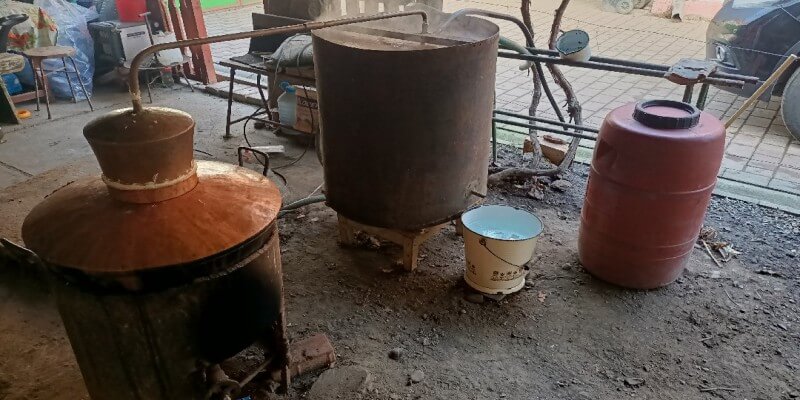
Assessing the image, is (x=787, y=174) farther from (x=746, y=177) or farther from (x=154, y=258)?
(x=154, y=258)

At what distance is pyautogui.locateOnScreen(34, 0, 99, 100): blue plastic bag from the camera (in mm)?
7129

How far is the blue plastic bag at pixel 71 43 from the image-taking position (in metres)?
7.13

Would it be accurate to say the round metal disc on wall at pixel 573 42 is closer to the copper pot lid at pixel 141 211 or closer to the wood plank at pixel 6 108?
the copper pot lid at pixel 141 211

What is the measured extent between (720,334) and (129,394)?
3111mm

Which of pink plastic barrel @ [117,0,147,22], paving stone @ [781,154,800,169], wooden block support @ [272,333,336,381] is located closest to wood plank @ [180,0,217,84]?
pink plastic barrel @ [117,0,147,22]

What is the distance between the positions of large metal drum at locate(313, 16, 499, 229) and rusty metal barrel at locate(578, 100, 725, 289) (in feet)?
2.52

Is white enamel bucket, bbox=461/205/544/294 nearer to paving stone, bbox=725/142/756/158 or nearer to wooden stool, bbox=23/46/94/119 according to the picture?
paving stone, bbox=725/142/756/158

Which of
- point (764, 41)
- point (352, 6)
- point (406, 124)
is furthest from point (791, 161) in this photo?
point (352, 6)

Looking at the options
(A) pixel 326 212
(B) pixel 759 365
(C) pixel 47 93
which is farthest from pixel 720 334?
(C) pixel 47 93

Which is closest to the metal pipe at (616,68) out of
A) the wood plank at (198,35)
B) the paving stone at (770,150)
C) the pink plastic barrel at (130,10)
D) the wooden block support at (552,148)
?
the wooden block support at (552,148)

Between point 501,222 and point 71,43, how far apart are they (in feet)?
22.0

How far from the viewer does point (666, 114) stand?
3.10 metres

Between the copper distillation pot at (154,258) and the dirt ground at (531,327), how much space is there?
0.69 metres

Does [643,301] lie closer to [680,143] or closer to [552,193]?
[680,143]
